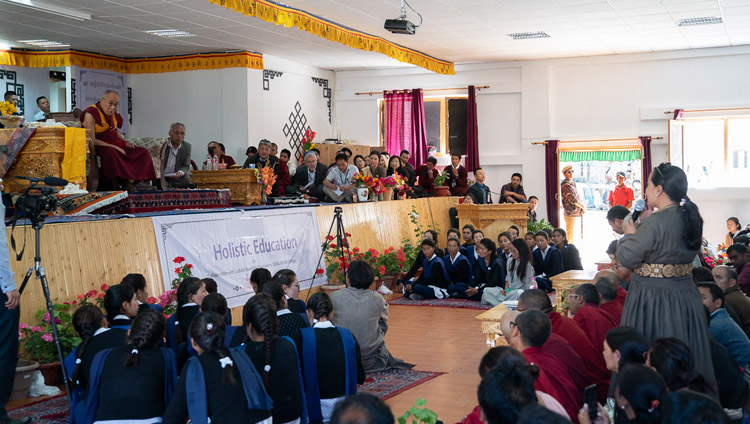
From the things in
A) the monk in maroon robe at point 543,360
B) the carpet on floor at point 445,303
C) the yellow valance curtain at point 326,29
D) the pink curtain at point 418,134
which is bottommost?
the carpet on floor at point 445,303

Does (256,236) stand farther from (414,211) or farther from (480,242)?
(414,211)

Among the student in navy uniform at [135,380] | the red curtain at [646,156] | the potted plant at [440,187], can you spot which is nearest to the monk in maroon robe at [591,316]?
the student in navy uniform at [135,380]

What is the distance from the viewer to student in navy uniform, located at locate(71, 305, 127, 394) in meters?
4.02

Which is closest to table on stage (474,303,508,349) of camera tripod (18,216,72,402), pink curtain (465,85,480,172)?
camera tripod (18,216,72,402)

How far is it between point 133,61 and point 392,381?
10436 millimetres

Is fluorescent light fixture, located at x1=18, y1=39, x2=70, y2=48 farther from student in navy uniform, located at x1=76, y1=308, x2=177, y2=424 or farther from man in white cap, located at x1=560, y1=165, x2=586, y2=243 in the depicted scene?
student in navy uniform, located at x1=76, y1=308, x2=177, y2=424

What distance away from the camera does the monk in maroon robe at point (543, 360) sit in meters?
3.41

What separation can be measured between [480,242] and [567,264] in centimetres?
131

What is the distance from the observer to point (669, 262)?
148 inches

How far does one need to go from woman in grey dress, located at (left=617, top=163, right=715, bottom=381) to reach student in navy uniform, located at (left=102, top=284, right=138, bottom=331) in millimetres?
2853

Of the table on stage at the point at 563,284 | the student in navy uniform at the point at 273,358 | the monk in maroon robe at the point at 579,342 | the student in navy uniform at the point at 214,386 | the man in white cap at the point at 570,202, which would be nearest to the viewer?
the student in navy uniform at the point at 214,386

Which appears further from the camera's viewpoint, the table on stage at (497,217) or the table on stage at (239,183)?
the table on stage at (497,217)

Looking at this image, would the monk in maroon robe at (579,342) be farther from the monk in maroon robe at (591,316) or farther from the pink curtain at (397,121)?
the pink curtain at (397,121)

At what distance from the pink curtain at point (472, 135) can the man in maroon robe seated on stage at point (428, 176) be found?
1766 millimetres
